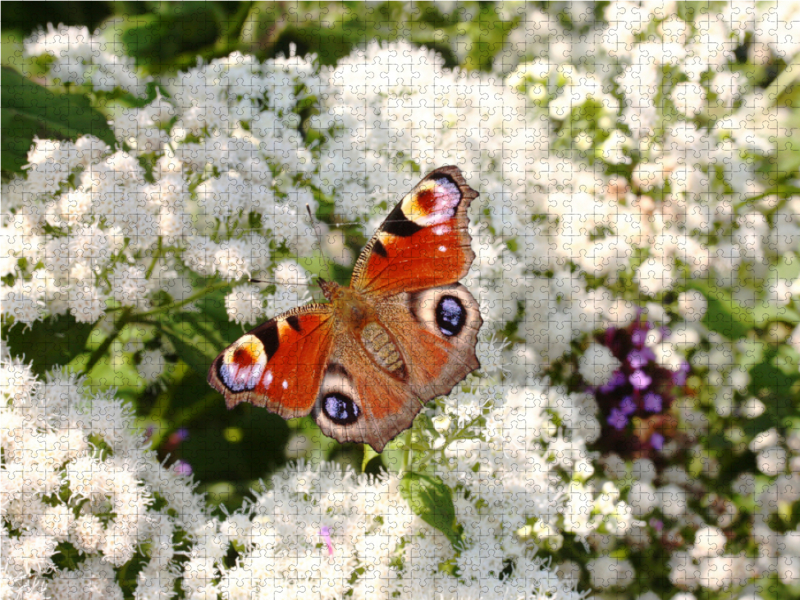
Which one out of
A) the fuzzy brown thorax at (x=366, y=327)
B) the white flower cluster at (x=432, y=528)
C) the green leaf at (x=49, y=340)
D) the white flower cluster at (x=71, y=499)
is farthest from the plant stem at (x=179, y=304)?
the white flower cluster at (x=432, y=528)

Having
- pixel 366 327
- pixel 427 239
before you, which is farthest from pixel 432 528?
pixel 427 239

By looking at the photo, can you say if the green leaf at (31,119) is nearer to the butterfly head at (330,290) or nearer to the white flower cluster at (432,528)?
the butterfly head at (330,290)

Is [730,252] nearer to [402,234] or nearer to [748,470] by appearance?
[748,470]

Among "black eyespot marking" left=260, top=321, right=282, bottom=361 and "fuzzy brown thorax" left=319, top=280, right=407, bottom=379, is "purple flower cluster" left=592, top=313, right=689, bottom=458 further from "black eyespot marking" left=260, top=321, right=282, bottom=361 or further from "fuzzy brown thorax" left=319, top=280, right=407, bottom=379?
"black eyespot marking" left=260, top=321, right=282, bottom=361

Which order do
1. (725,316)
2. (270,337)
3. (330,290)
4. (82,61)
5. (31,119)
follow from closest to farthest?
(270,337), (330,290), (31,119), (82,61), (725,316)

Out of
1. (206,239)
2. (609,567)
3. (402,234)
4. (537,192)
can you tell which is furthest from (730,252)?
(206,239)

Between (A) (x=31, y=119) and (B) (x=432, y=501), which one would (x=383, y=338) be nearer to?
(B) (x=432, y=501)
